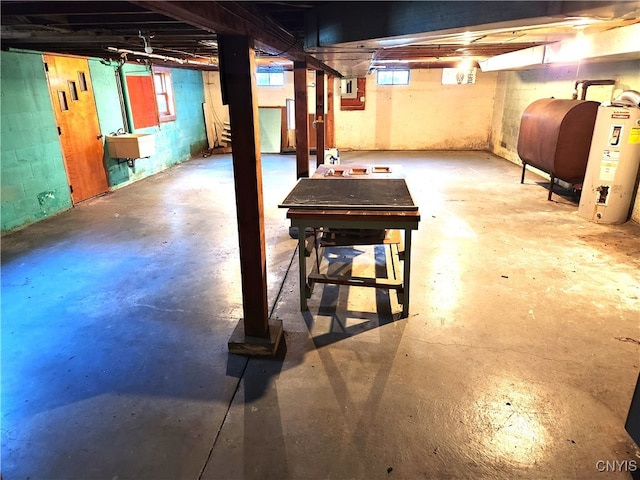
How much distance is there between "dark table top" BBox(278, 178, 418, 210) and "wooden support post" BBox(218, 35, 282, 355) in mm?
548

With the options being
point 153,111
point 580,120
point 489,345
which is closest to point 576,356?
point 489,345

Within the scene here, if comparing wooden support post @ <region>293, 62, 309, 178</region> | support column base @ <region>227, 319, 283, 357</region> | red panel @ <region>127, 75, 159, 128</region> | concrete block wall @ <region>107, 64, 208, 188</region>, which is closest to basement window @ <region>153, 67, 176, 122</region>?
concrete block wall @ <region>107, 64, 208, 188</region>

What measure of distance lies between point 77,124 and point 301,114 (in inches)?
147

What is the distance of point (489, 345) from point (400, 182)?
1.62 metres

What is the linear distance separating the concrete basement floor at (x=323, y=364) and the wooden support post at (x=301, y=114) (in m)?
0.93

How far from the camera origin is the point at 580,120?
5488mm

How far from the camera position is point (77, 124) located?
6078mm

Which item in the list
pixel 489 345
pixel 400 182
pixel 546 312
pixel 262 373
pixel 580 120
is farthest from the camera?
pixel 580 120

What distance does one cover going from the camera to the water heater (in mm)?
4738

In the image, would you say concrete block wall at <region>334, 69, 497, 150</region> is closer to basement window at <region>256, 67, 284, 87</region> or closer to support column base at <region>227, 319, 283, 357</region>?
basement window at <region>256, 67, 284, 87</region>

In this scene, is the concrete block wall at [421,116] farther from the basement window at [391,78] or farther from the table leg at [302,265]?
the table leg at [302,265]

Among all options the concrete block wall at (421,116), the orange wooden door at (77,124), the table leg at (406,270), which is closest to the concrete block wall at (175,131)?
the orange wooden door at (77,124)

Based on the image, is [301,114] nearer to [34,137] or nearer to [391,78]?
[34,137]

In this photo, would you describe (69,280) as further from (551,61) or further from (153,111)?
(551,61)
